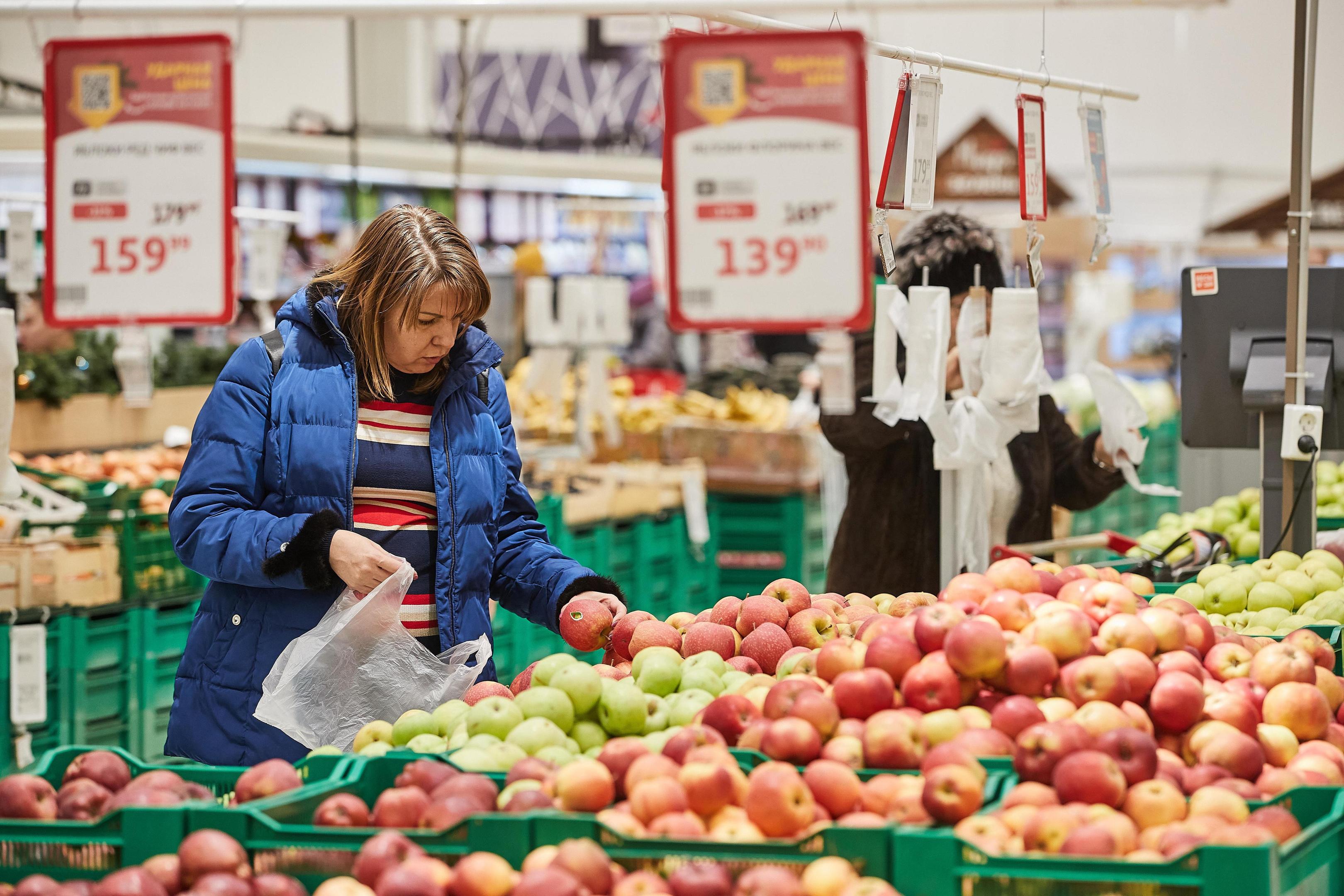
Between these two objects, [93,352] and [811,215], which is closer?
[811,215]

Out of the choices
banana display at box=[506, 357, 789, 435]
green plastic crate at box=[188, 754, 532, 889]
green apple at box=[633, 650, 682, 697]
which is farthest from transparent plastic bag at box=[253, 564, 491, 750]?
banana display at box=[506, 357, 789, 435]

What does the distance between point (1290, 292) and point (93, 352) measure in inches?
188

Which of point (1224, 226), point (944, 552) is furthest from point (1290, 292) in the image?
point (1224, 226)

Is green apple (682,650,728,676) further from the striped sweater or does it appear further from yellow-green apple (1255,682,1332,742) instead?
yellow-green apple (1255,682,1332,742)

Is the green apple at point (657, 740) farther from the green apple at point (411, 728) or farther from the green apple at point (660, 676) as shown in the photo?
the green apple at point (411, 728)

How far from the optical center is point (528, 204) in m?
12.7

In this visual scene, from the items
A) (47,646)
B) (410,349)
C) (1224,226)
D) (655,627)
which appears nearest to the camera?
(655,627)

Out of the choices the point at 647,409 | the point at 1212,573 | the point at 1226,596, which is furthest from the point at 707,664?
the point at 647,409

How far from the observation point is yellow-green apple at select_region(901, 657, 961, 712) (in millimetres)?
1972

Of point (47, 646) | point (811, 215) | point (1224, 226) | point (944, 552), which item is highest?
point (1224, 226)

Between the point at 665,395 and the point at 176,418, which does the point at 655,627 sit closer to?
the point at 176,418

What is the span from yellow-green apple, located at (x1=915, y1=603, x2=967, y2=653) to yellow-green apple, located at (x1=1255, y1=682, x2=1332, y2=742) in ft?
1.64

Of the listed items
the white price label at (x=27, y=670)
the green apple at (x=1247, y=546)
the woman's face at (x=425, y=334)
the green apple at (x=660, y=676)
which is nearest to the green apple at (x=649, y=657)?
the green apple at (x=660, y=676)

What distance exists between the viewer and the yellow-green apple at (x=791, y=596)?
2.62 meters
